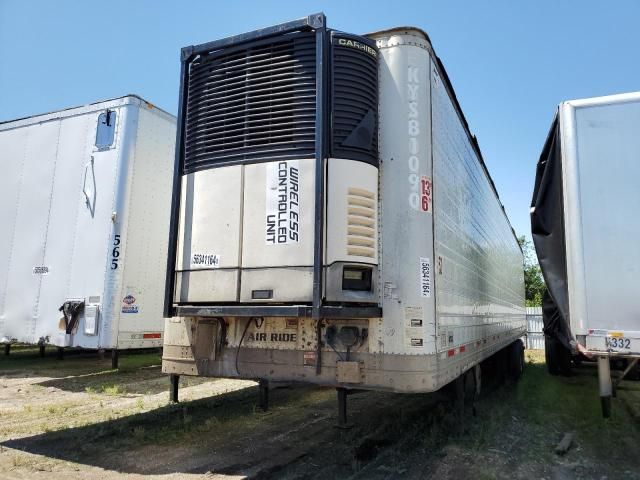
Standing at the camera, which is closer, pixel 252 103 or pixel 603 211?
pixel 252 103

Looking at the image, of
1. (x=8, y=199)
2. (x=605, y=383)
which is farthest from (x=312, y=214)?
(x=8, y=199)

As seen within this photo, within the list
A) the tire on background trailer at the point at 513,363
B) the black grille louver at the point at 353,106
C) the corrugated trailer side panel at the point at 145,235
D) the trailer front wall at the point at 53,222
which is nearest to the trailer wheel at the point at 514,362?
the tire on background trailer at the point at 513,363

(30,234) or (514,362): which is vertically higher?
(30,234)

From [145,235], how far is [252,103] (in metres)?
5.27

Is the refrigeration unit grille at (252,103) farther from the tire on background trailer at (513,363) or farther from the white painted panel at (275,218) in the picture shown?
the tire on background trailer at (513,363)

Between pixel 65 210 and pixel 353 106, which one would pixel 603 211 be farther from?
pixel 65 210

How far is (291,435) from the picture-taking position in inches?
219

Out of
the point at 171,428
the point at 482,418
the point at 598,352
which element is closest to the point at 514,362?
the point at 482,418

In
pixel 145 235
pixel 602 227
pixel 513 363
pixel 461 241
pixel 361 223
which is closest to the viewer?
pixel 361 223

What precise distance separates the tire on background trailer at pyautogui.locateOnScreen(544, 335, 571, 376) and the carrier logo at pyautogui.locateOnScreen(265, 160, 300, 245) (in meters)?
8.59

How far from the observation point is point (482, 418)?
6.61 meters

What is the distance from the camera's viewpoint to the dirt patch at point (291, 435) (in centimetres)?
446

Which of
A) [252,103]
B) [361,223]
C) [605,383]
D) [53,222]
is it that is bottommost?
[605,383]

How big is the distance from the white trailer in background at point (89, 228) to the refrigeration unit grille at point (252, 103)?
4.34 m
